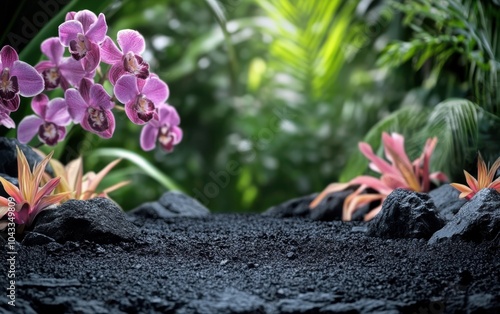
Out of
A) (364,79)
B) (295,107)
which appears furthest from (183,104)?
(364,79)

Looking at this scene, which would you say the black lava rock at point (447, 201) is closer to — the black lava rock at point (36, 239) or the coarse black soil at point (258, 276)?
the coarse black soil at point (258, 276)

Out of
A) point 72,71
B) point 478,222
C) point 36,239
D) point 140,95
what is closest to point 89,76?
point 72,71

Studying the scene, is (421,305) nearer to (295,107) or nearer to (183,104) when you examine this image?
(295,107)

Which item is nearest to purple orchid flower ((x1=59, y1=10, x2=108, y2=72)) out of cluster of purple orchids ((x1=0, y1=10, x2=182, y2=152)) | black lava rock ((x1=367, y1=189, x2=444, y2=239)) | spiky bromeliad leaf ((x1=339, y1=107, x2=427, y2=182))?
cluster of purple orchids ((x1=0, y1=10, x2=182, y2=152))

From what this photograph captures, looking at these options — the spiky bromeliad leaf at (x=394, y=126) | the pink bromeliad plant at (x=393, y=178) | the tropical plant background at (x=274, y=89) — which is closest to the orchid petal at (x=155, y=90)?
the pink bromeliad plant at (x=393, y=178)

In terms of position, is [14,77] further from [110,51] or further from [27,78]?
[110,51]

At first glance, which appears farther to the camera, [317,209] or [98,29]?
[317,209]

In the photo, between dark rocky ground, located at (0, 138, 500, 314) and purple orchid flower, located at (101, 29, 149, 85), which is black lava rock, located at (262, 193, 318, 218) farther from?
purple orchid flower, located at (101, 29, 149, 85)
